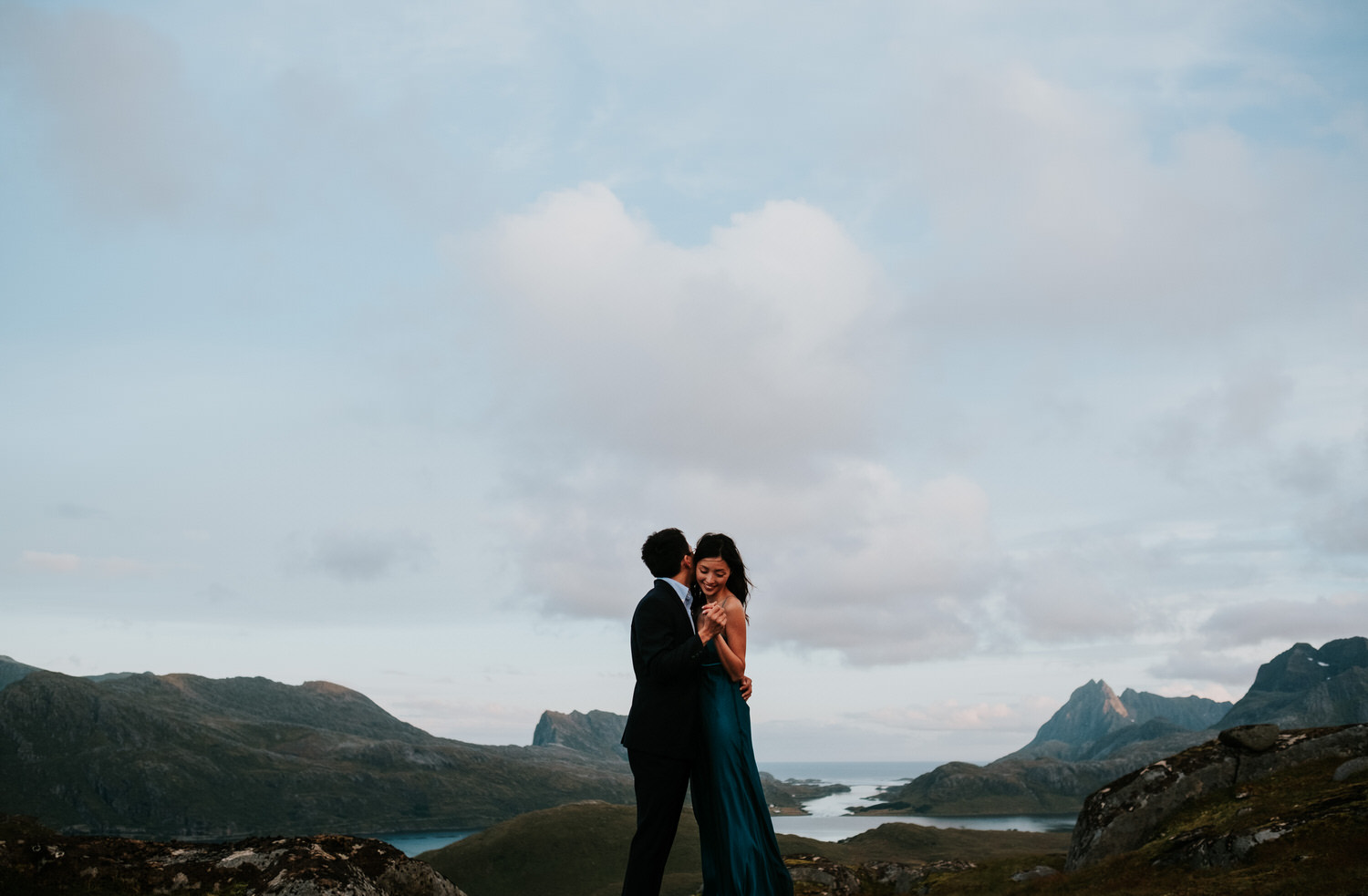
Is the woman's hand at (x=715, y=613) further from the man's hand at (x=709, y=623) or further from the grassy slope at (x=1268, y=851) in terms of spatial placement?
the grassy slope at (x=1268, y=851)

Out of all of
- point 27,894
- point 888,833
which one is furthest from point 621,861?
point 27,894

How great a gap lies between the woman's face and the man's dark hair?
12.6 inches

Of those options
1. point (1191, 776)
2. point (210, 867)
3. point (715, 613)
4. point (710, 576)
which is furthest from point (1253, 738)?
point (210, 867)

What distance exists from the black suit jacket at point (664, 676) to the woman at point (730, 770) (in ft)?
1.31

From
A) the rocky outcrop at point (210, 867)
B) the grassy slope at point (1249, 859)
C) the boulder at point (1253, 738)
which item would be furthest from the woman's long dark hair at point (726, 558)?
the boulder at point (1253, 738)

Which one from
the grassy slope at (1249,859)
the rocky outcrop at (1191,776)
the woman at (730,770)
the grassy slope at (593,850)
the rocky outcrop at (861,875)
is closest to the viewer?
the woman at (730,770)

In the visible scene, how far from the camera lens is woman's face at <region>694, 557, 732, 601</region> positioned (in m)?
12.9

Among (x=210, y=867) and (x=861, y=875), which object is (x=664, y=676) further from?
(x=861, y=875)

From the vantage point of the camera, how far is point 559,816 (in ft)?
582

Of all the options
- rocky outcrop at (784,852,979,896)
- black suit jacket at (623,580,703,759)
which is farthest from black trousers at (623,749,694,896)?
rocky outcrop at (784,852,979,896)

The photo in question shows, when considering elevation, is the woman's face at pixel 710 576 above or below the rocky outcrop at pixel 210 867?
above

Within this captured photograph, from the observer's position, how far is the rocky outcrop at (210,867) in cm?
1396

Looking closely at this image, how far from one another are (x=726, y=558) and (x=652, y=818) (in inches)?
149

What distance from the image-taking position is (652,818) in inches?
463
